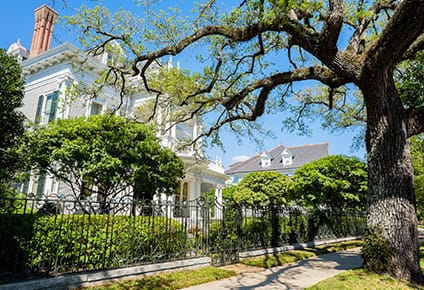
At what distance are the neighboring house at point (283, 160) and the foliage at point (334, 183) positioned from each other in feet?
70.2

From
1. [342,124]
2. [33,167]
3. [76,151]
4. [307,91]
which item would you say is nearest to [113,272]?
[76,151]

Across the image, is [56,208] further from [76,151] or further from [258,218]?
[258,218]

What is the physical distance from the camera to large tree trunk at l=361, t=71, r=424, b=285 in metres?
5.61

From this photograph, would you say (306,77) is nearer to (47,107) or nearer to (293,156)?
(47,107)

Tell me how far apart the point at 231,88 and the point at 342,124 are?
8568mm

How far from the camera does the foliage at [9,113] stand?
8898 mm

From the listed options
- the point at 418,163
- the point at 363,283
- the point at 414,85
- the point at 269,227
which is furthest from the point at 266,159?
the point at 363,283

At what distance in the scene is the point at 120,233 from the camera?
6289mm

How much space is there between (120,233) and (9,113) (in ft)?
21.9

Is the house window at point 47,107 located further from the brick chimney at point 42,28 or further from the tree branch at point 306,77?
the tree branch at point 306,77

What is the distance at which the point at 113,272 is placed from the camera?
5.60 m

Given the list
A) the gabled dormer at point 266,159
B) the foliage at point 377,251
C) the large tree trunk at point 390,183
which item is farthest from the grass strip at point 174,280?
the gabled dormer at point 266,159

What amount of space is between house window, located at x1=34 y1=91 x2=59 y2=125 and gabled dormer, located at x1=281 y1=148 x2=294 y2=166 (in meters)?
31.9

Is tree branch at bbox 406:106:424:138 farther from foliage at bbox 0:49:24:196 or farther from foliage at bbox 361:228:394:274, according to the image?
foliage at bbox 0:49:24:196
